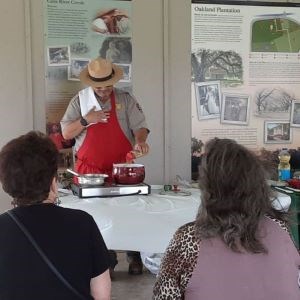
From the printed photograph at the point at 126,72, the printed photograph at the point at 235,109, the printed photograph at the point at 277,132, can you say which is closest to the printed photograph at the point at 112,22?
the printed photograph at the point at 126,72

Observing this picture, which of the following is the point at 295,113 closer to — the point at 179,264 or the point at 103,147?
the point at 103,147

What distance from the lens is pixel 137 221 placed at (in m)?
2.53

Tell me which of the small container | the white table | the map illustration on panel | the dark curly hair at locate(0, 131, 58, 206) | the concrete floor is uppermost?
the map illustration on panel

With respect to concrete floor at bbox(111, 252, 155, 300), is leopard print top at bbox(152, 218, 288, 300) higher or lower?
higher

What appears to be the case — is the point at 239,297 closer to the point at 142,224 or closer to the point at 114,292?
A: the point at 142,224

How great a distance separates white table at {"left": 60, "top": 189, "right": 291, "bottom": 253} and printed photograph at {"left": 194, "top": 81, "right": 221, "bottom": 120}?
1799 mm

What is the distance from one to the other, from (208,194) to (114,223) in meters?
1.14

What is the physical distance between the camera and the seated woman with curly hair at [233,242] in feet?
4.63

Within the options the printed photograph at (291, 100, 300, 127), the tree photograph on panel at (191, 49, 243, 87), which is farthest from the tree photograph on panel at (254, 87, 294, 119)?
the tree photograph on panel at (191, 49, 243, 87)

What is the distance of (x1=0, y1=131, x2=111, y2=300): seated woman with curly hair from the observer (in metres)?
1.37

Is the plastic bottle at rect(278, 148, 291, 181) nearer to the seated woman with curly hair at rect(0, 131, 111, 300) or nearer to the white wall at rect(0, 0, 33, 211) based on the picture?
the white wall at rect(0, 0, 33, 211)

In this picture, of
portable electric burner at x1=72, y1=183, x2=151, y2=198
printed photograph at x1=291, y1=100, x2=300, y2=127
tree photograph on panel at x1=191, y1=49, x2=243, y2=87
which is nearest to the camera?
portable electric burner at x1=72, y1=183, x2=151, y2=198

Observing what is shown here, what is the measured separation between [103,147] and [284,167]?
1.63 meters

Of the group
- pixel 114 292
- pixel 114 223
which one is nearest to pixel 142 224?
pixel 114 223
